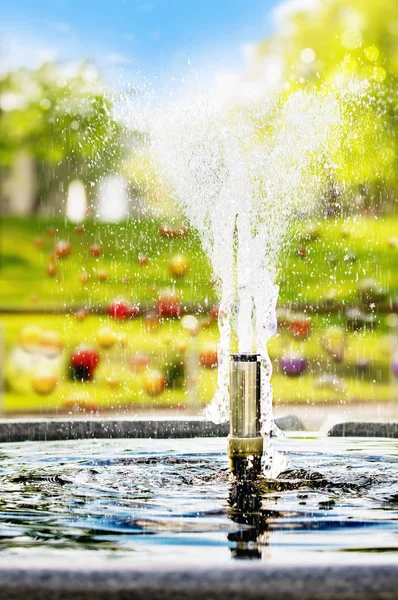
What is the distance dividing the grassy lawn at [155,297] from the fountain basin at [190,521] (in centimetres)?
925

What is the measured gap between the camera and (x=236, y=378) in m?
4.83

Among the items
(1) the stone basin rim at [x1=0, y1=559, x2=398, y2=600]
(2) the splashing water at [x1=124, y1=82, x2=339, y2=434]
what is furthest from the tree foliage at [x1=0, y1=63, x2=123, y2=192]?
(1) the stone basin rim at [x1=0, y1=559, x2=398, y2=600]

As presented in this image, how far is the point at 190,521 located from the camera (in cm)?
406

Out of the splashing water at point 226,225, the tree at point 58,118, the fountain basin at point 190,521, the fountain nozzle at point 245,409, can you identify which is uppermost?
the tree at point 58,118

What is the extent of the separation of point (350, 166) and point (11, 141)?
8245mm

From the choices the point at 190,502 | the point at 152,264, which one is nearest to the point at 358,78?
the point at 152,264

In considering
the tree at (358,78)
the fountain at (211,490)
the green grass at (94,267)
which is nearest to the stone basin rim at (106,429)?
the fountain at (211,490)

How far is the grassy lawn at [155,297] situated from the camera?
18.6 meters

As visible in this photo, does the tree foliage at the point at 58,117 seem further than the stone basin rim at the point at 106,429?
Yes

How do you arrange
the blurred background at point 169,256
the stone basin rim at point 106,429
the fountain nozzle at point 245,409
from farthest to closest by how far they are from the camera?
the blurred background at point 169,256, the stone basin rim at point 106,429, the fountain nozzle at point 245,409

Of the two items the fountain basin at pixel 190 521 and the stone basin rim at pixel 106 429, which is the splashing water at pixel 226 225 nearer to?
the stone basin rim at pixel 106 429

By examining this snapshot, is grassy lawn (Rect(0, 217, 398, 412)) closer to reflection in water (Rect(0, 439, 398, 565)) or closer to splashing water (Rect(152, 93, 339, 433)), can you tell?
splashing water (Rect(152, 93, 339, 433))

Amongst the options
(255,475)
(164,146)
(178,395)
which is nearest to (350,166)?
(178,395)

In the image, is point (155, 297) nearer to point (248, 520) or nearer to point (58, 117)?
point (58, 117)
